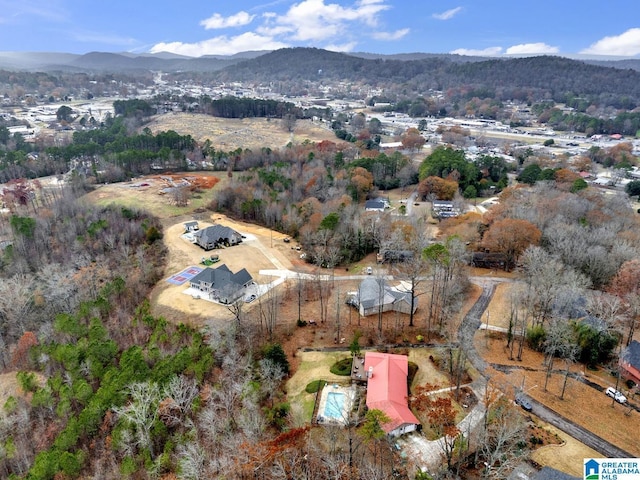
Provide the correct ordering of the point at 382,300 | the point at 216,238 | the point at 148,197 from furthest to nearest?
the point at 148,197
the point at 216,238
the point at 382,300

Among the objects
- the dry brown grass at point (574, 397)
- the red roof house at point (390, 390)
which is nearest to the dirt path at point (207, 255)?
the red roof house at point (390, 390)

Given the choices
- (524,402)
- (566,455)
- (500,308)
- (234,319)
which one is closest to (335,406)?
(524,402)

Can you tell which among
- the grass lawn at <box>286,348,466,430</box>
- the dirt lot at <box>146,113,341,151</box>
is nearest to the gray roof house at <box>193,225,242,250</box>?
the grass lawn at <box>286,348,466,430</box>

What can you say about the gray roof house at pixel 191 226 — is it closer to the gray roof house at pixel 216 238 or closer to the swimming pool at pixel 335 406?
the gray roof house at pixel 216 238
